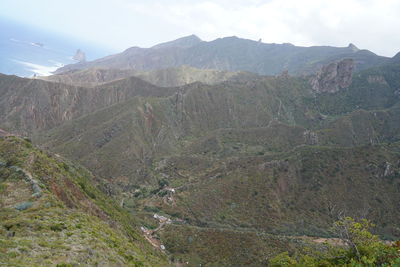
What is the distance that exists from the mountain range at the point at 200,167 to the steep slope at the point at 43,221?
0.47ft

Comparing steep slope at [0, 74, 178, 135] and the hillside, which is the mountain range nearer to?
the hillside

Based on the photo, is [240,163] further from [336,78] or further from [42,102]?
[336,78]

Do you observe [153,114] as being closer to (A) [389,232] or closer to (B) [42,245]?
(A) [389,232]

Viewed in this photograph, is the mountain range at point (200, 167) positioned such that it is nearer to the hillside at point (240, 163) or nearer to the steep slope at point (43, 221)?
the steep slope at point (43, 221)

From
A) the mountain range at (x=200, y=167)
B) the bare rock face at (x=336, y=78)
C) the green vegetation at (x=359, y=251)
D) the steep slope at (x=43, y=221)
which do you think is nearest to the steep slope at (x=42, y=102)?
the mountain range at (x=200, y=167)

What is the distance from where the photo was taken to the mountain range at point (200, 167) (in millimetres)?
25661

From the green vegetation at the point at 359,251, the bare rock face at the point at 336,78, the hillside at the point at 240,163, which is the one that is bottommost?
the hillside at the point at 240,163

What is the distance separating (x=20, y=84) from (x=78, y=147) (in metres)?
61.5

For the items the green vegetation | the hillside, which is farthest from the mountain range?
the green vegetation

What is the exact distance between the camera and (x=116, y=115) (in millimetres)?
103812

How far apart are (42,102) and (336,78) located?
6196 inches

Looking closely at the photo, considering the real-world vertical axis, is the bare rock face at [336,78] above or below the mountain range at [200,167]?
above

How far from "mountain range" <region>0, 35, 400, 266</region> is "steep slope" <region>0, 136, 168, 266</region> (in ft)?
0.47

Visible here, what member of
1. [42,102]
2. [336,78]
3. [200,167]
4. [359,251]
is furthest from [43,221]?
[336,78]
